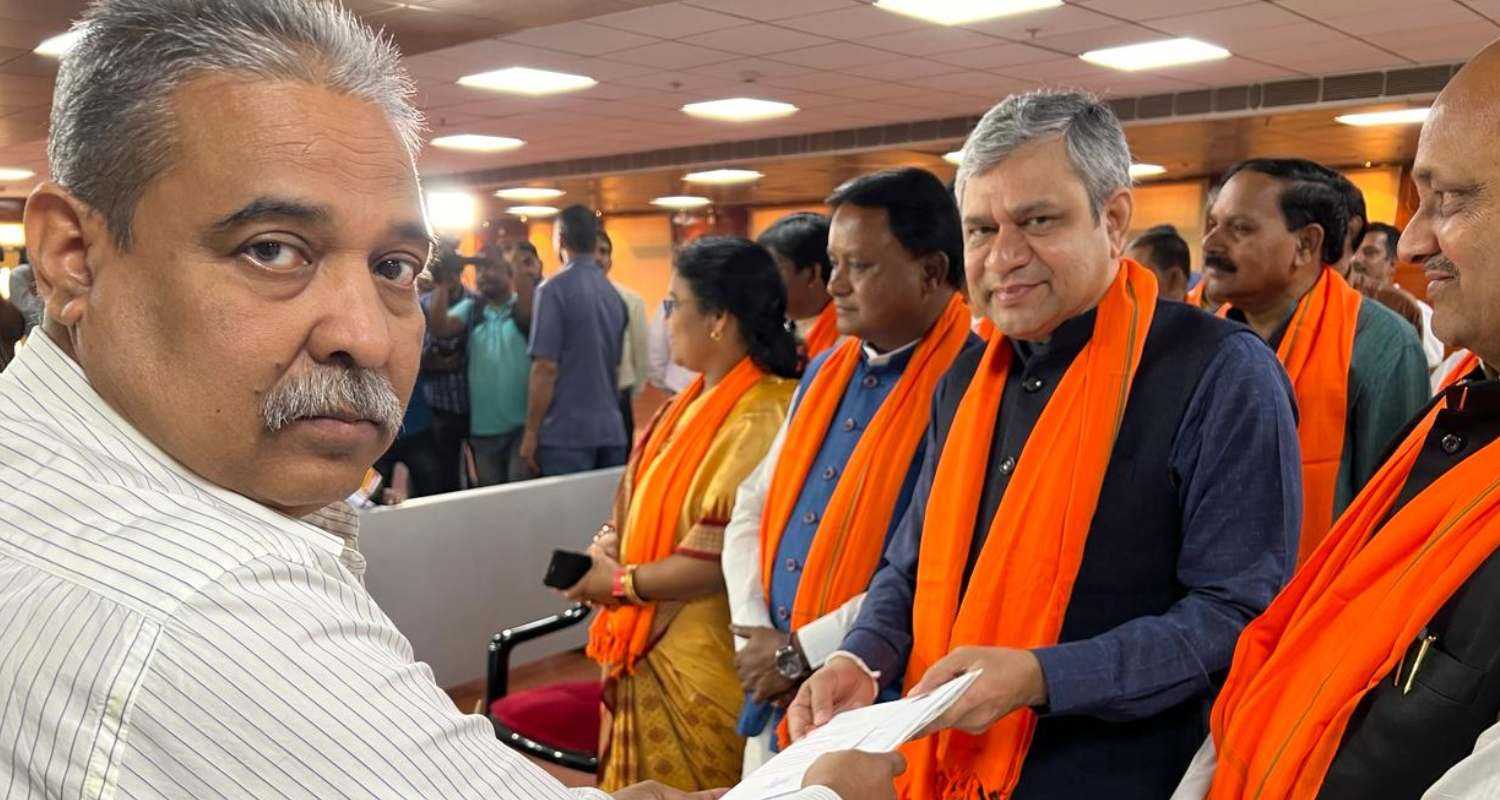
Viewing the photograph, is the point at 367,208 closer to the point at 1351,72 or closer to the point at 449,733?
the point at 449,733

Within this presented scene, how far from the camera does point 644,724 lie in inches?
108

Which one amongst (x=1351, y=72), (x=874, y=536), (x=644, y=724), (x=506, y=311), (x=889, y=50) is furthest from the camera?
(x=1351, y=72)

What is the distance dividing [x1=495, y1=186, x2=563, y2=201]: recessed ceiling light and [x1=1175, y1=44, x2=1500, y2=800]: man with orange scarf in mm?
16132

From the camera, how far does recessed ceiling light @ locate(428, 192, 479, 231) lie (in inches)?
709

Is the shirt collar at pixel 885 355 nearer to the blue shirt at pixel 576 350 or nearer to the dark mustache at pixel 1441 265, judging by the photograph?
the dark mustache at pixel 1441 265

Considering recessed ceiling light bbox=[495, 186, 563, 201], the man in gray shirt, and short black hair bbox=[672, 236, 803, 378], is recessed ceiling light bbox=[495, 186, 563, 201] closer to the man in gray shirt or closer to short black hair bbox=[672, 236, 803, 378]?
the man in gray shirt

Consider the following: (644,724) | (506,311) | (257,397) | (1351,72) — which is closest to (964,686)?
(257,397)

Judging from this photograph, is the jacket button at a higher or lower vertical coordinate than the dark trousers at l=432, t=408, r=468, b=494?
higher

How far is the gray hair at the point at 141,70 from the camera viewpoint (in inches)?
32.9

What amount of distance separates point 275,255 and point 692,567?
6.20ft

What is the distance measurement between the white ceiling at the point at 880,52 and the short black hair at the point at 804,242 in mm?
3768

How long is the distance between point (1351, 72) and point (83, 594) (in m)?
10.4

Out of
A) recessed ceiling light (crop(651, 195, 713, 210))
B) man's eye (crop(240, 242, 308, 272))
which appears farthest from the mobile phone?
recessed ceiling light (crop(651, 195, 713, 210))

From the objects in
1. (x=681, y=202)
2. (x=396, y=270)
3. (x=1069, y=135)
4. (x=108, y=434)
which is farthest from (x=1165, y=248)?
(x=681, y=202)
